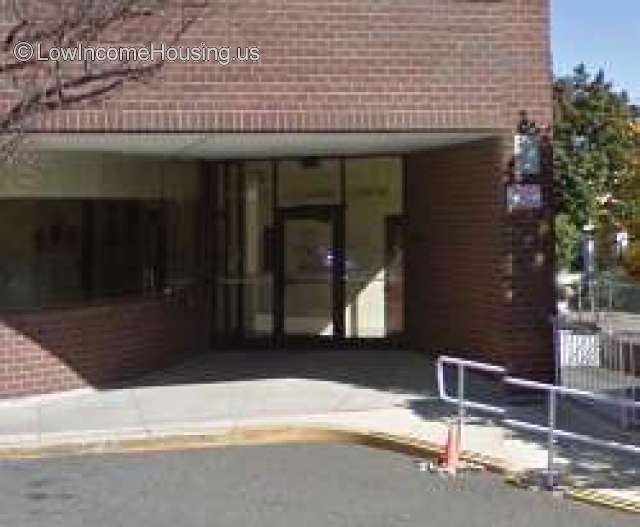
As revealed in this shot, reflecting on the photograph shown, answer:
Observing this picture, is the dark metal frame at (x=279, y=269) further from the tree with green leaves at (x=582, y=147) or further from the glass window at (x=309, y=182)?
the tree with green leaves at (x=582, y=147)

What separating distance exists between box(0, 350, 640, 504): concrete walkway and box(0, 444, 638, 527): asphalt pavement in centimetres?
61

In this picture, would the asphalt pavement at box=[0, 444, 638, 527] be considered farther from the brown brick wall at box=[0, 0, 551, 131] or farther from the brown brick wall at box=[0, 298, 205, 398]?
the brown brick wall at box=[0, 0, 551, 131]

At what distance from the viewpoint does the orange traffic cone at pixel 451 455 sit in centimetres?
1061

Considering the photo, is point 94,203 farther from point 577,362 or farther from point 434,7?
point 577,362

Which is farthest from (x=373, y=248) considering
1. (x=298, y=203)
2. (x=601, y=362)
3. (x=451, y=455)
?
(x=451, y=455)

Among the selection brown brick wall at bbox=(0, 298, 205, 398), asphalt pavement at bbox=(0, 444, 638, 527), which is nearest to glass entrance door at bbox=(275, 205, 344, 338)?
brown brick wall at bbox=(0, 298, 205, 398)

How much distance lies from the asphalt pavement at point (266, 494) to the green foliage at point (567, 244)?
95.2 feet

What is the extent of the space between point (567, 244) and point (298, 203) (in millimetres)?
22763

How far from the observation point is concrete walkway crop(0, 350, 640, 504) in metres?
11.2

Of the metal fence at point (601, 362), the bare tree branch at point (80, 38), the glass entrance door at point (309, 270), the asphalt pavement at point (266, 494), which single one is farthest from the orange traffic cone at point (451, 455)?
the glass entrance door at point (309, 270)

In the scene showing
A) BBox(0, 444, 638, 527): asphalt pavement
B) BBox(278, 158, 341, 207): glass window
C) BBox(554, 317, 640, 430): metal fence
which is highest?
BBox(278, 158, 341, 207): glass window

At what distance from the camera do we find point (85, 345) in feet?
49.3

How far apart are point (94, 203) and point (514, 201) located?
5.17 meters

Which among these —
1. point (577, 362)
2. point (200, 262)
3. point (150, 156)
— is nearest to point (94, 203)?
point (150, 156)
